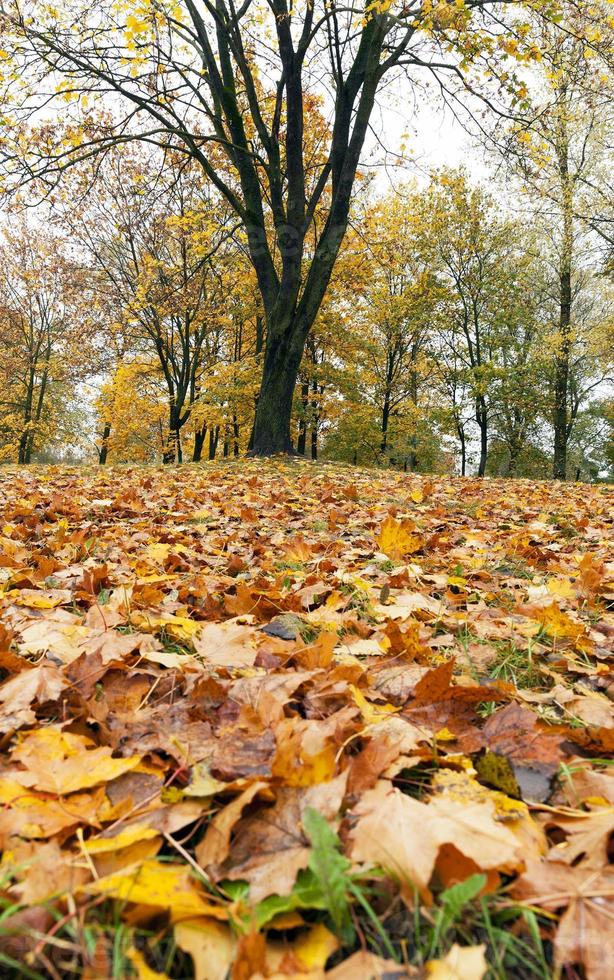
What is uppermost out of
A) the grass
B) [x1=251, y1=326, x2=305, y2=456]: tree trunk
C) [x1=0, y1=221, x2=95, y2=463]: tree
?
[x1=0, y1=221, x2=95, y2=463]: tree

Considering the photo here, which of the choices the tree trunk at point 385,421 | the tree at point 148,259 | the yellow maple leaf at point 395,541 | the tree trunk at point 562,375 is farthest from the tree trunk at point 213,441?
the yellow maple leaf at point 395,541

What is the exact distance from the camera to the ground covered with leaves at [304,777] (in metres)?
0.61

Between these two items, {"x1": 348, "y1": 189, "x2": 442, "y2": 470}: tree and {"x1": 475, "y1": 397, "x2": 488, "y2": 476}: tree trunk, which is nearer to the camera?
{"x1": 348, "y1": 189, "x2": 442, "y2": 470}: tree

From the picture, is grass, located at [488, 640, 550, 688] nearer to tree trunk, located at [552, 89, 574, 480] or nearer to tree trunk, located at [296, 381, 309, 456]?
tree trunk, located at [552, 89, 574, 480]

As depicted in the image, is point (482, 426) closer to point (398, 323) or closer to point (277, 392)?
point (398, 323)

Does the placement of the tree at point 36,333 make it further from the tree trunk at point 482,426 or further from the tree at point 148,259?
the tree trunk at point 482,426

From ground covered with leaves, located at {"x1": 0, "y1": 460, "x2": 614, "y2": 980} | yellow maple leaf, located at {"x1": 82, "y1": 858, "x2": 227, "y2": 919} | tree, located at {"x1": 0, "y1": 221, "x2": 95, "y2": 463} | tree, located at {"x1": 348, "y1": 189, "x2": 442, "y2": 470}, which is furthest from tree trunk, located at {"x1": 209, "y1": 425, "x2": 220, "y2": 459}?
yellow maple leaf, located at {"x1": 82, "y1": 858, "x2": 227, "y2": 919}

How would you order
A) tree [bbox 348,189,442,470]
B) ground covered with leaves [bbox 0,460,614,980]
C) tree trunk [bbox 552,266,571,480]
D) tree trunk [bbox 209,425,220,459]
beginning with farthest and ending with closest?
tree trunk [bbox 209,425,220,459], tree [bbox 348,189,442,470], tree trunk [bbox 552,266,571,480], ground covered with leaves [bbox 0,460,614,980]

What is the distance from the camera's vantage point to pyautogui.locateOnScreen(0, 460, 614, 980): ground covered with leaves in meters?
0.61

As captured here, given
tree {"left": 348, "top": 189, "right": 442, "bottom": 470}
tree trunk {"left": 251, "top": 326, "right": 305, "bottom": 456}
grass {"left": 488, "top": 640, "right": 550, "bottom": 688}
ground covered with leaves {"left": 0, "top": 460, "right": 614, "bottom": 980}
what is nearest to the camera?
ground covered with leaves {"left": 0, "top": 460, "right": 614, "bottom": 980}

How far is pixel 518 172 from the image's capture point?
25.7ft

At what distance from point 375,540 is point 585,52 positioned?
6790 millimetres

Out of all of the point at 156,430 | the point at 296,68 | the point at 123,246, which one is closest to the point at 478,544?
the point at 296,68

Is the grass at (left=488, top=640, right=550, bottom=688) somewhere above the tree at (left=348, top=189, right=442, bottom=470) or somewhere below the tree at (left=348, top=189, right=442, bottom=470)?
below
